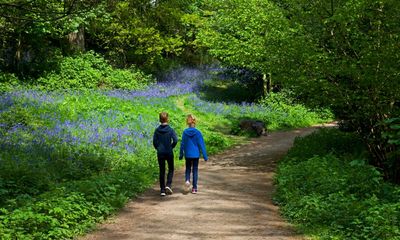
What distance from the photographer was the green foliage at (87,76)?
77.0 ft

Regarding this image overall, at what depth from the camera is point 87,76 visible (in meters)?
25.2

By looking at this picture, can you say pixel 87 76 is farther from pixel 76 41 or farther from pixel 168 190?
pixel 168 190

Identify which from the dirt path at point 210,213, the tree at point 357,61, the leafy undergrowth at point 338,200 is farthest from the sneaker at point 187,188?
the tree at point 357,61

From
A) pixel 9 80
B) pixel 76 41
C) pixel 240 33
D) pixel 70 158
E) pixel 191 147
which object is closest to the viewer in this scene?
pixel 191 147

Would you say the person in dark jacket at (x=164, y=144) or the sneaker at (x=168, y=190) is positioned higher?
the person in dark jacket at (x=164, y=144)

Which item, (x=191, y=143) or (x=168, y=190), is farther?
(x=191, y=143)

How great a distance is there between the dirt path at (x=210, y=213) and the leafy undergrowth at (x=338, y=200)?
1.34 ft

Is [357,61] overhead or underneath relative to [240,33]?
underneath

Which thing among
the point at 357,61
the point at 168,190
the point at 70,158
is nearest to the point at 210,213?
the point at 168,190

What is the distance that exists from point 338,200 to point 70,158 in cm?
644

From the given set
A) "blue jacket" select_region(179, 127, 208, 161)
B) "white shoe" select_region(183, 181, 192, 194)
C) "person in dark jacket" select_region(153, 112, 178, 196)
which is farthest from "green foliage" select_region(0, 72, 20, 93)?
"white shoe" select_region(183, 181, 192, 194)

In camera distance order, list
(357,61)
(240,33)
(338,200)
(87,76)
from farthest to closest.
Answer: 1. (240,33)
2. (87,76)
3. (357,61)
4. (338,200)

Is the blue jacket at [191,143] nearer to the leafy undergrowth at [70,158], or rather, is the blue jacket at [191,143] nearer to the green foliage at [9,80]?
the leafy undergrowth at [70,158]

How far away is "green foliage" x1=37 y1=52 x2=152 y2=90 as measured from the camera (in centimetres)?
2348
